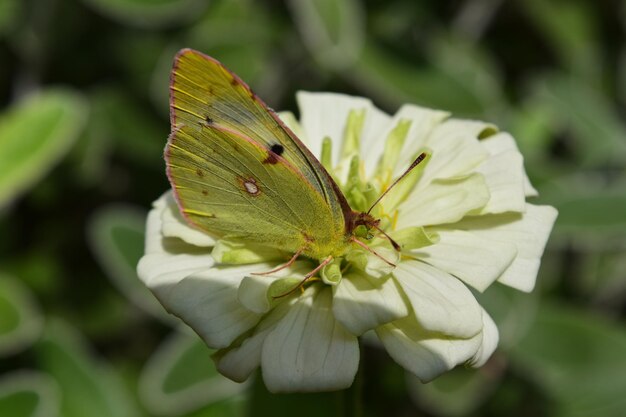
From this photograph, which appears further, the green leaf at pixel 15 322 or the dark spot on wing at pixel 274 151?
the green leaf at pixel 15 322

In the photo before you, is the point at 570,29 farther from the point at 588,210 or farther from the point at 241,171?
the point at 241,171

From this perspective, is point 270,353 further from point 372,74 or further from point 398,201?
point 372,74

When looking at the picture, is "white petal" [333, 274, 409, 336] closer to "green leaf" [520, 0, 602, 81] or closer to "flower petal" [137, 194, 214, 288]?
"flower petal" [137, 194, 214, 288]

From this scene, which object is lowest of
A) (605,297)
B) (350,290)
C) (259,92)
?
(605,297)

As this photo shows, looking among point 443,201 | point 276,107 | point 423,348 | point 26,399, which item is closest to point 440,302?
point 423,348

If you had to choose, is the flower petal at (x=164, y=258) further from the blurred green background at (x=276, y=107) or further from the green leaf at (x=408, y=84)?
the green leaf at (x=408, y=84)

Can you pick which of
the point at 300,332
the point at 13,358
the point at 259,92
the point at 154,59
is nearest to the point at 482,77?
the point at 259,92

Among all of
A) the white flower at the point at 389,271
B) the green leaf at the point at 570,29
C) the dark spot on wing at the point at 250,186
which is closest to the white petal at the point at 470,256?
the white flower at the point at 389,271
